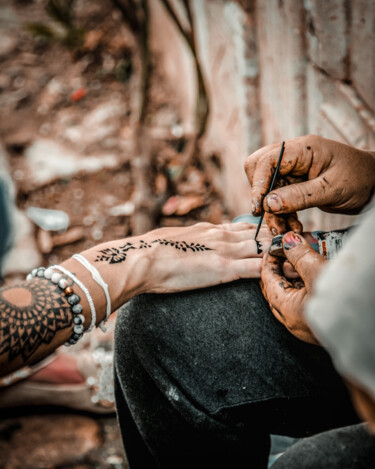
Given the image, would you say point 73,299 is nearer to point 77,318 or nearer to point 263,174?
point 77,318

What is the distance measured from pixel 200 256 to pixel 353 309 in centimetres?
81

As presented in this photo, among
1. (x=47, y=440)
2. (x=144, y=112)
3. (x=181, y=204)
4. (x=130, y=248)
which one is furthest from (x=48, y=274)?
(x=144, y=112)

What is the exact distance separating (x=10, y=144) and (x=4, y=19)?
265 centimetres

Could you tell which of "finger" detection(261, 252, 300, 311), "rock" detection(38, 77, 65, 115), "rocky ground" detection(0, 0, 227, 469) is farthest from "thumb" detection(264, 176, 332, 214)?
"rock" detection(38, 77, 65, 115)

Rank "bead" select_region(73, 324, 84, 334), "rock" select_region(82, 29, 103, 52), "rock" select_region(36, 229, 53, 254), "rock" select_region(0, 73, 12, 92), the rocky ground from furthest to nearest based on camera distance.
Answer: "rock" select_region(82, 29, 103, 52) → "rock" select_region(0, 73, 12, 92) → "rock" select_region(36, 229, 53, 254) → the rocky ground → "bead" select_region(73, 324, 84, 334)

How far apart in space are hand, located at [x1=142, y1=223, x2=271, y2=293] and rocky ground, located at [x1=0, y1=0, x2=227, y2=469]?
106cm

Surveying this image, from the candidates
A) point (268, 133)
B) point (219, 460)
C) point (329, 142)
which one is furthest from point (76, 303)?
point (268, 133)

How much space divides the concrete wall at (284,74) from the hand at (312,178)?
0.26m

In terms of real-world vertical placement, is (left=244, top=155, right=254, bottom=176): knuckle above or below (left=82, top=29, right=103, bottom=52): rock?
below

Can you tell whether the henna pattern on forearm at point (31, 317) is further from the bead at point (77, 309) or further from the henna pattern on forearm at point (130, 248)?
the henna pattern on forearm at point (130, 248)

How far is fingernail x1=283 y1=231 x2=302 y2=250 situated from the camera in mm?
1022

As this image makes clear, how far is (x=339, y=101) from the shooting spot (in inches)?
59.6

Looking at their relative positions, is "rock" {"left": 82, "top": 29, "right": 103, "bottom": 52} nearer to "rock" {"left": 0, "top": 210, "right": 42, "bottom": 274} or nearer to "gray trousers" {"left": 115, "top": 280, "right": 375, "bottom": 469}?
"rock" {"left": 0, "top": 210, "right": 42, "bottom": 274}

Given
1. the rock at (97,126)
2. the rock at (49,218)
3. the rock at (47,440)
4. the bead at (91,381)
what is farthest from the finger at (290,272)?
the rock at (97,126)
